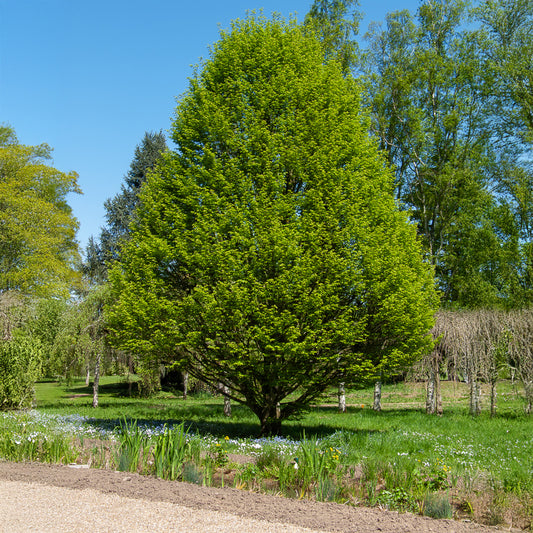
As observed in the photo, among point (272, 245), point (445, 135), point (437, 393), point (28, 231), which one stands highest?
point (445, 135)

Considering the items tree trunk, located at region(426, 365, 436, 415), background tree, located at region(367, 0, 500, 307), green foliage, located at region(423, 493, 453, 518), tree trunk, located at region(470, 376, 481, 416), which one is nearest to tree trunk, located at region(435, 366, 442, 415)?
tree trunk, located at region(426, 365, 436, 415)

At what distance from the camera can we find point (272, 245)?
8.63 m

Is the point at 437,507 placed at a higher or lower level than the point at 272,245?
lower

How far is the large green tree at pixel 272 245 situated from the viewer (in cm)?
856

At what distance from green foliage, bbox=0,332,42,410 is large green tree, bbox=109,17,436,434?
506 centimetres

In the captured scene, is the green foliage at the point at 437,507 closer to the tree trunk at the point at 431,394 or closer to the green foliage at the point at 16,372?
the green foliage at the point at 16,372

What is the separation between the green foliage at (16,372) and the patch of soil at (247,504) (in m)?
7.83

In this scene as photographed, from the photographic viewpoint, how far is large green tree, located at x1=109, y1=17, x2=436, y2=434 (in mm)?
8562

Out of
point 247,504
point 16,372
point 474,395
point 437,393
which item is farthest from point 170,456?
point 474,395

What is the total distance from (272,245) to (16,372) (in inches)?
349

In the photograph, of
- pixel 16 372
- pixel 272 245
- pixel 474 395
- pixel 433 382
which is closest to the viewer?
pixel 272 245

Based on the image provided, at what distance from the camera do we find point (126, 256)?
10.4m

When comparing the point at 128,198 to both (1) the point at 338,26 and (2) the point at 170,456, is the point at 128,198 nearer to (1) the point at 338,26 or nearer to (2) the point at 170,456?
(1) the point at 338,26

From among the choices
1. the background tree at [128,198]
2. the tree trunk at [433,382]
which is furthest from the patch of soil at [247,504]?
the background tree at [128,198]
